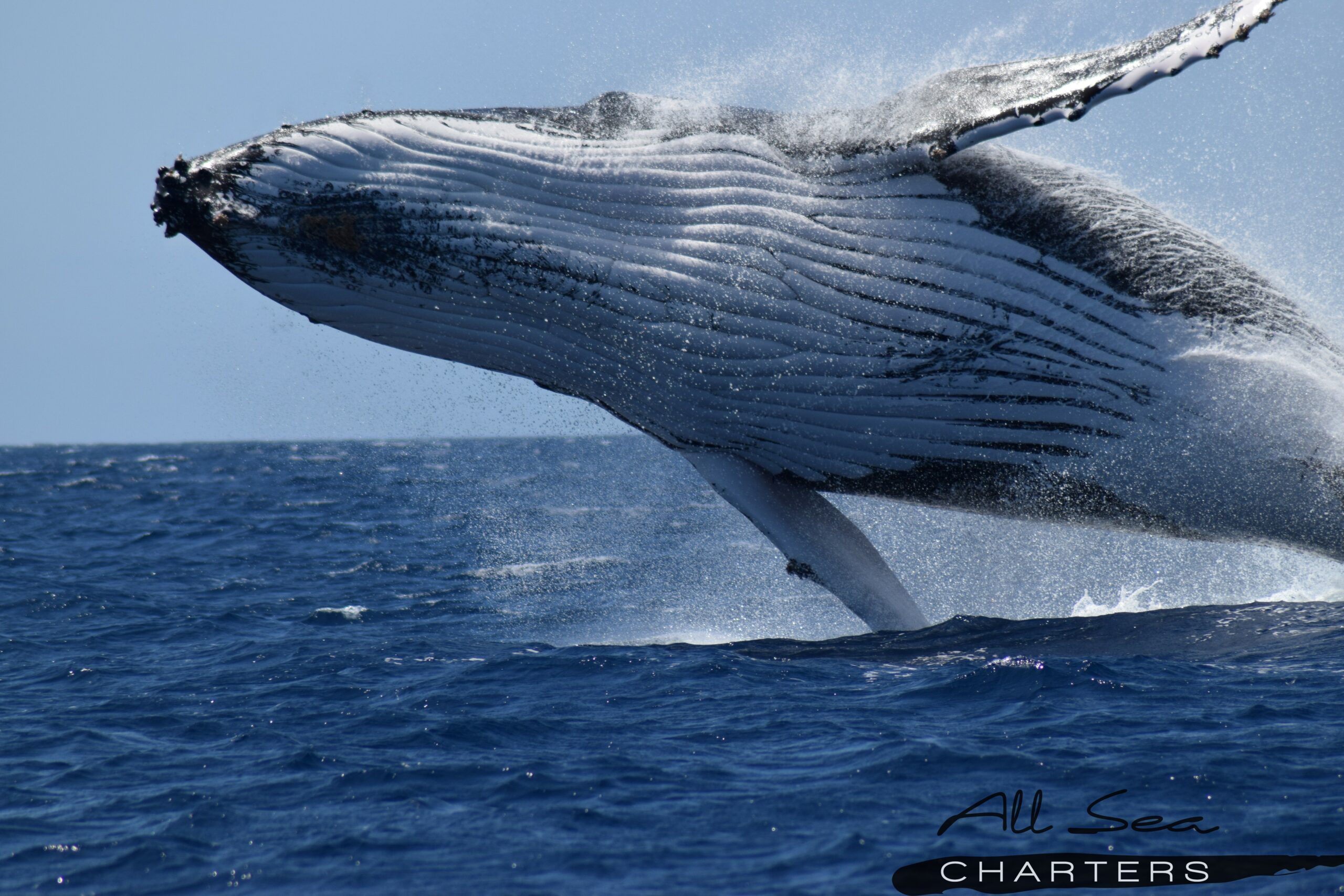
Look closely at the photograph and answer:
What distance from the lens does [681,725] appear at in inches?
305

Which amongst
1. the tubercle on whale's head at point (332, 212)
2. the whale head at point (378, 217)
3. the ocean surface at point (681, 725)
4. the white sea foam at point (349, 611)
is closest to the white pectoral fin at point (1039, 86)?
the whale head at point (378, 217)

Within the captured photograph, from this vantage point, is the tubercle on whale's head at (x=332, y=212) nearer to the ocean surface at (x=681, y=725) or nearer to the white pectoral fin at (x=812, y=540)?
the white pectoral fin at (x=812, y=540)

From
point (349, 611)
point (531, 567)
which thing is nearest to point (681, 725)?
point (349, 611)

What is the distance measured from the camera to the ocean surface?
5605 millimetres

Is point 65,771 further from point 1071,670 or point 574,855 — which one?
point 1071,670

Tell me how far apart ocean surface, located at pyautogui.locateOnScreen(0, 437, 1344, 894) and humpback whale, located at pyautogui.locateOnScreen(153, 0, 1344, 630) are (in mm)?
1692

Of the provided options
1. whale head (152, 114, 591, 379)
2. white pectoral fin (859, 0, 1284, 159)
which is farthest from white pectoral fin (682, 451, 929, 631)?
white pectoral fin (859, 0, 1284, 159)

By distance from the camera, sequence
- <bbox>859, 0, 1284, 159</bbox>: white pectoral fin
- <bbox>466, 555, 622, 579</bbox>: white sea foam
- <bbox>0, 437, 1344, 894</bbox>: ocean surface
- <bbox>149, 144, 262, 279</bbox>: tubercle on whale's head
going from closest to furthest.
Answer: <bbox>0, 437, 1344, 894</bbox>: ocean surface < <bbox>859, 0, 1284, 159</bbox>: white pectoral fin < <bbox>149, 144, 262, 279</bbox>: tubercle on whale's head < <bbox>466, 555, 622, 579</bbox>: white sea foam

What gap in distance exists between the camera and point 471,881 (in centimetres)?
533

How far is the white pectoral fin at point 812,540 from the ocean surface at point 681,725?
0.55m

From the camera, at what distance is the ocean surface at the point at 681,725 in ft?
18.4

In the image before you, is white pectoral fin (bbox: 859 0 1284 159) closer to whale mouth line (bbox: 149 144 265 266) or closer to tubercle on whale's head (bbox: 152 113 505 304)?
tubercle on whale's head (bbox: 152 113 505 304)

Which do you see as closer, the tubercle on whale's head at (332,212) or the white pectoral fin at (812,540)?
the tubercle on whale's head at (332,212)

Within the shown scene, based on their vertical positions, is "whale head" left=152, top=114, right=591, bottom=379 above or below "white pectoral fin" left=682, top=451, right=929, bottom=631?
above
